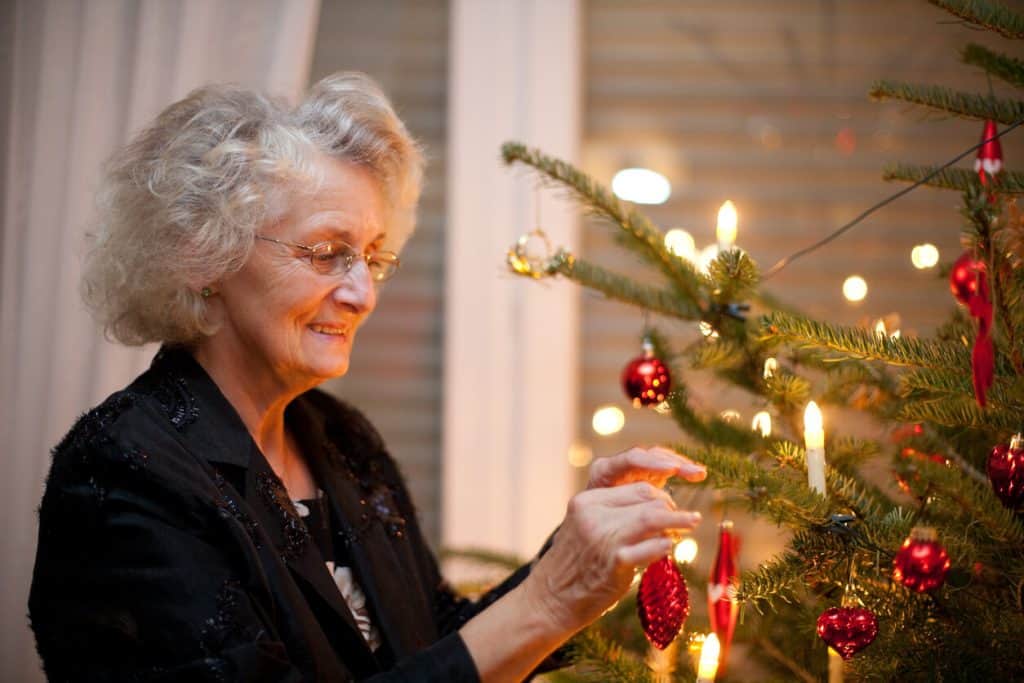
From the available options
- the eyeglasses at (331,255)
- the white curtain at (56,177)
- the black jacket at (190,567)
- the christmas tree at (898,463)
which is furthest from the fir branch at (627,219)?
the white curtain at (56,177)

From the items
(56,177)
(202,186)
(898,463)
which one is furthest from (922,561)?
(56,177)

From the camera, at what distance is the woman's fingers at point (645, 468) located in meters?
0.93

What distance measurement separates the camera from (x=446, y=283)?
199 centimetres

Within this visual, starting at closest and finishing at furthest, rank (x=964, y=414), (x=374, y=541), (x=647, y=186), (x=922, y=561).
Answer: (x=922, y=561)
(x=964, y=414)
(x=374, y=541)
(x=647, y=186)

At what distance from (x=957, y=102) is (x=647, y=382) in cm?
45

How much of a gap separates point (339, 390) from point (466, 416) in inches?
11.9

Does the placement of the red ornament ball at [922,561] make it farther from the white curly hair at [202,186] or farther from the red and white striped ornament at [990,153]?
the white curly hair at [202,186]

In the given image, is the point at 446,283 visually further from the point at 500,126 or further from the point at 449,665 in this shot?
the point at 449,665

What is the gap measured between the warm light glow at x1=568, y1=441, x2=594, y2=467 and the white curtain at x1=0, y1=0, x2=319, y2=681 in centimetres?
90

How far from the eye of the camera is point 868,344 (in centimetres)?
87

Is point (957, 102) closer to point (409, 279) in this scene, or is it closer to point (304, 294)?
point (304, 294)

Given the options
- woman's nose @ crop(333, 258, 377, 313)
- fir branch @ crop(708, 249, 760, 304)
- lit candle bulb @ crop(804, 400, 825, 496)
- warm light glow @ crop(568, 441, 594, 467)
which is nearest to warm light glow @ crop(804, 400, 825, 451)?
lit candle bulb @ crop(804, 400, 825, 496)

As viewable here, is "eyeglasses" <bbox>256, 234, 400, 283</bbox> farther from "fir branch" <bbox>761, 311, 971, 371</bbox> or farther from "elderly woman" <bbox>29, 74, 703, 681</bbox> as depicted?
"fir branch" <bbox>761, 311, 971, 371</bbox>

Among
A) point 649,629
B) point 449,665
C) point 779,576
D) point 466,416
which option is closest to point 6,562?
point 466,416
